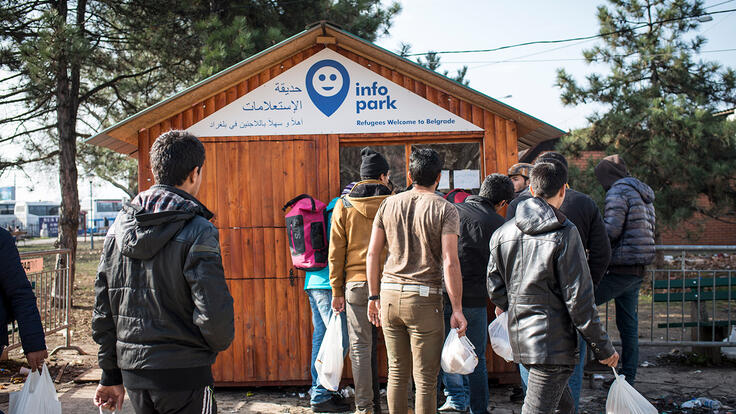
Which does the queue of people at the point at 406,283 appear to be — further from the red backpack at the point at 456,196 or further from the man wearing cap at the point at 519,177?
the red backpack at the point at 456,196

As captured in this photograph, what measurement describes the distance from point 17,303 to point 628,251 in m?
4.75

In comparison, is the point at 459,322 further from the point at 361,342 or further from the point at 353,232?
Answer: the point at 353,232

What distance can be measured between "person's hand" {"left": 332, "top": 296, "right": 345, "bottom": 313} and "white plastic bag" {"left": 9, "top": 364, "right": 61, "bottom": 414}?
7.12ft

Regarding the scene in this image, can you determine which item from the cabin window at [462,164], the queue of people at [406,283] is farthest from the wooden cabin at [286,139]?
the queue of people at [406,283]

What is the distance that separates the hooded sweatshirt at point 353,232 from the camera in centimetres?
471

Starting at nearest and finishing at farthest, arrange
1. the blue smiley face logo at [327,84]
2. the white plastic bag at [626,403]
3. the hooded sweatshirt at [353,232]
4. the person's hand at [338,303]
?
1. the white plastic bag at [626,403]
2. the hooded sweatshirt at [353,232]
3. the person's hand at [338,303]
4. the blue smiley face logo at [327,84]

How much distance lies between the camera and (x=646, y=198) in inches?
207

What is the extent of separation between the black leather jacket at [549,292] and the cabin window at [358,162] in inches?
116

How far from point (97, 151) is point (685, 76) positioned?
13427 millimetres

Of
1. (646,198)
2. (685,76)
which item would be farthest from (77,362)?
(685,76)

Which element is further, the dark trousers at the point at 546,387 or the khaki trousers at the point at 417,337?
the khaki trousers at the point at 417,337

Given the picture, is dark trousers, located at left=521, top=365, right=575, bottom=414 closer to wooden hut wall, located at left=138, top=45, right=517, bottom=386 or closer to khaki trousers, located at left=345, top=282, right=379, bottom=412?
khaki trousers, located at left=345, top=282, right=379, bottom=412

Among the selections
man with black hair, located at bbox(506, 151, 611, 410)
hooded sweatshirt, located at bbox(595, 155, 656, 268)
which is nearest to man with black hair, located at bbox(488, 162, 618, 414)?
man with black hair, located at bbox(506, 151, 611, 410)

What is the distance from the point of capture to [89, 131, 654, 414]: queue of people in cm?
240
